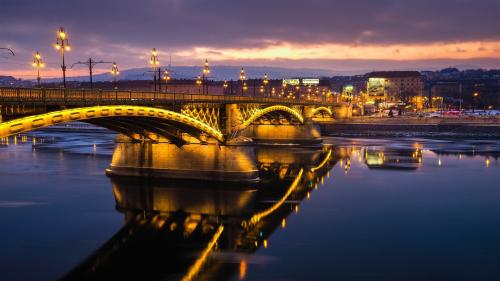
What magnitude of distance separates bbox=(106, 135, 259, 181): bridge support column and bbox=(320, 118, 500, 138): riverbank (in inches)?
2465

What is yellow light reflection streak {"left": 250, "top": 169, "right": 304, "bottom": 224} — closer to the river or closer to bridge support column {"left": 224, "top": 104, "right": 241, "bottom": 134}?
the river

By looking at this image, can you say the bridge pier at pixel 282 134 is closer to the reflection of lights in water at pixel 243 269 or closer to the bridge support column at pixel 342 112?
the bridge support column at pixel 342 112

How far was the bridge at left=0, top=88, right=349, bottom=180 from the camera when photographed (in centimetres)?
2428

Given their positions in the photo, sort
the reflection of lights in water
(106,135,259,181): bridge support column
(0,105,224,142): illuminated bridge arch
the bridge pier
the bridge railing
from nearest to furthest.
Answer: the reflection of lights in water → (0,105,224,142): illuminated bridge arch → the bridge railing → (106,135,259,181): bridge support column → the bridge pier

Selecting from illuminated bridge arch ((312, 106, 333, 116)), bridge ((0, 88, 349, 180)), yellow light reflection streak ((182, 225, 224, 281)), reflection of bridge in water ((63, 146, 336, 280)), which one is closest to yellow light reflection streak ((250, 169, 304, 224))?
reflection of bridge in water ((63, 146, 336, 280))

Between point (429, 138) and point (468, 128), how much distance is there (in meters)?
10.3

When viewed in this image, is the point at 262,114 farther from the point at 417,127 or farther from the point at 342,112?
the point at 342,112

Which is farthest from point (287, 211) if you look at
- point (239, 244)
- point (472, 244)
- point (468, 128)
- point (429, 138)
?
point (468, 128)

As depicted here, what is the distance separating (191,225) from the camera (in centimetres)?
2975

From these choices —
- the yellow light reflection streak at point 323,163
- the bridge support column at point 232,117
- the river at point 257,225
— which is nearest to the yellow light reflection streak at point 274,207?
the river at point 257,225

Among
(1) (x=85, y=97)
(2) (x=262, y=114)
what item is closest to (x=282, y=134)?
(2) (x=262, y=114)

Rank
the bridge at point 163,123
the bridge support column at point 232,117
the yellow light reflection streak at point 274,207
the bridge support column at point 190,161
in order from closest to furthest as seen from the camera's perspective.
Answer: the bridge at point 163,123, the yellow light reflection streak at point 274,207, the bridge support column at point 190,161, the bridge support column at point 232,117

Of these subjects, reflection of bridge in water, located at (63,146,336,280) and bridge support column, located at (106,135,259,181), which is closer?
reflection of bridge in water, located at (63,146,336,280)

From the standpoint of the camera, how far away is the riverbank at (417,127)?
3740 inches
